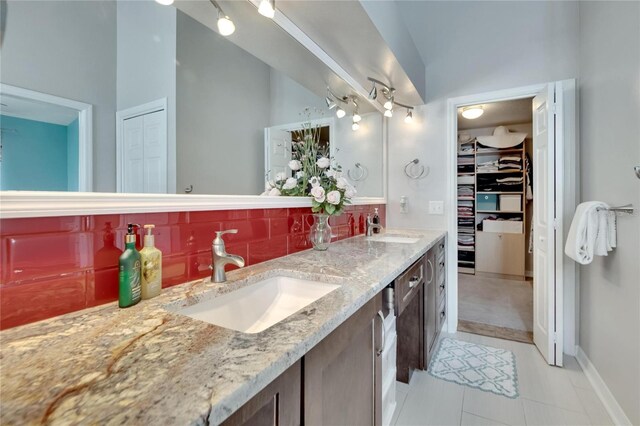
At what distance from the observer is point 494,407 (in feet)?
5.14

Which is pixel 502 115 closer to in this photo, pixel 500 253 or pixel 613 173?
pixel 500 253

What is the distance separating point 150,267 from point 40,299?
219 mm

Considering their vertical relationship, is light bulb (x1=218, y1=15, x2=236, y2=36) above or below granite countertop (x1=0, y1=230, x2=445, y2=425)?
above

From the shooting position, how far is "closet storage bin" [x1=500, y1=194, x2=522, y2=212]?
157 inches

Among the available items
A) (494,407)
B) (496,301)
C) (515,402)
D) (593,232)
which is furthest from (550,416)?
(496,301)

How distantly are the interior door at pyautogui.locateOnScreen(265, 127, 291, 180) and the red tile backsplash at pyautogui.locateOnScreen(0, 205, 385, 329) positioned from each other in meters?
0.31

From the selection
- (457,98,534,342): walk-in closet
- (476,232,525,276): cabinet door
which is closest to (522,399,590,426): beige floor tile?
(457,98,534,342): walk-in closet

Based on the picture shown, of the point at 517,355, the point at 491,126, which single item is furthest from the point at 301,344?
the point at 491,126

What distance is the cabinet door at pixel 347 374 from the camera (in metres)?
0.63

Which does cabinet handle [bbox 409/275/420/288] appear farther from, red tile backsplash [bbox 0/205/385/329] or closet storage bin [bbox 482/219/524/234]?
closet storage bin [bbox 482/219/524/234]

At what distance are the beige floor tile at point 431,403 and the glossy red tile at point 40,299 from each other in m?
1.53

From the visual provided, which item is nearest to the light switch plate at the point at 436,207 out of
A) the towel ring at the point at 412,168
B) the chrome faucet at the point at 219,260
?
the towel ring at the point at 412,168

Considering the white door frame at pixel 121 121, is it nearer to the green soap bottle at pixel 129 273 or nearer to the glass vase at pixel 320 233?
the green soap bottle at pixel 129 273

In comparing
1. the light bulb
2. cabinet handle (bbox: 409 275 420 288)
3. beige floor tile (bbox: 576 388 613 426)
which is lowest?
beige floor tile (bbox: 576 388 613 426)
